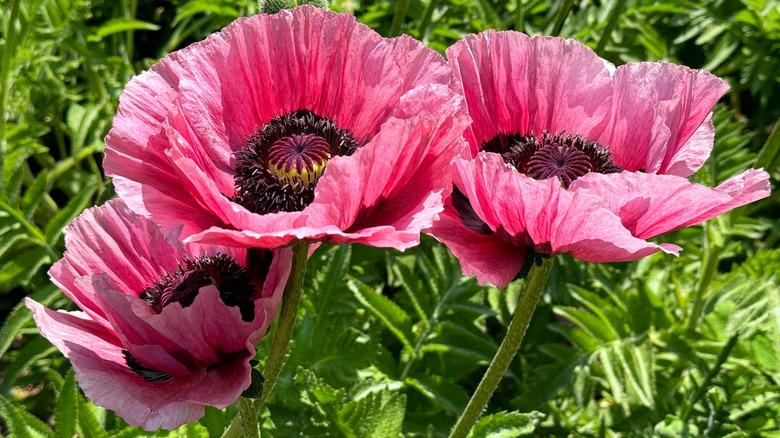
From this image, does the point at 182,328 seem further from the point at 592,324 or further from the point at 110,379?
the point at 592,324

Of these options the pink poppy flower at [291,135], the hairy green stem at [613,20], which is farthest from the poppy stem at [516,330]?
the hairy green stem at [613,20]

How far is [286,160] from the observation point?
1.14 meters

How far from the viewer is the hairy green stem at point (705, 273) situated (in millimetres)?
2490

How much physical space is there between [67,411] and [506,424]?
86cm

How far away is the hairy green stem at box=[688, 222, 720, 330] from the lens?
2.49 meters

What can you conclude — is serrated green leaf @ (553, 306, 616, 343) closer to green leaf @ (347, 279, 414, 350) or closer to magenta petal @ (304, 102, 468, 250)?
green leaf @ (347, 279, 414, 350)

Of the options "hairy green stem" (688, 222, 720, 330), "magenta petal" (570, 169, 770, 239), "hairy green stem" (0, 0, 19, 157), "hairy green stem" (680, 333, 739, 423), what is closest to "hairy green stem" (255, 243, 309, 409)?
"magenta petal" (570, 169, 770, 239)

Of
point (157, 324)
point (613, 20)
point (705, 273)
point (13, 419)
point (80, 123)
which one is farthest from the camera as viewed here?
point (80, 123)

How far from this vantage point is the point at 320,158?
3.79 ft

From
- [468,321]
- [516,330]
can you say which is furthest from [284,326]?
[468,321]

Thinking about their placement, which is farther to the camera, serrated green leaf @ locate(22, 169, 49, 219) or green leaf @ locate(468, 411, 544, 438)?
serrated green leaf @ locate(22, 169, 49, 219)

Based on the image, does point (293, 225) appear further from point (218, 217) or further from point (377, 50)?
point (377, 50)

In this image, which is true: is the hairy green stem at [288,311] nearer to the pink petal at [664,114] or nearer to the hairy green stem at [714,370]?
the pink petal at [664,114]

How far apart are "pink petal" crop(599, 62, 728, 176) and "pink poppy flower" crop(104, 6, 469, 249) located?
1.07 ft
